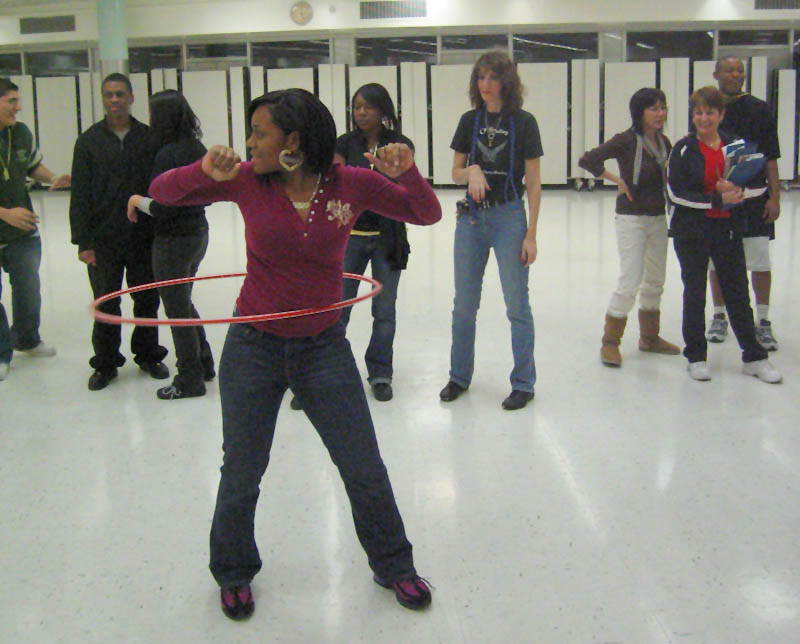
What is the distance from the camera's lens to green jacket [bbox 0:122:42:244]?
16.4 feet

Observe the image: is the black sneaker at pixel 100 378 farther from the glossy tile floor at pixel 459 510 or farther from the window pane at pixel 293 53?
the window pane at pixel 293 53

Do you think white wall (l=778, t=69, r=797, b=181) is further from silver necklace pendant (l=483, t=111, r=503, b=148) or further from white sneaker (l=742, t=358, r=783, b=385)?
silver necklace pendant (l=483, t=111, r=503, b=148)

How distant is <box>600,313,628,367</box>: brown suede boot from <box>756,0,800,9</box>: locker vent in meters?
13.2

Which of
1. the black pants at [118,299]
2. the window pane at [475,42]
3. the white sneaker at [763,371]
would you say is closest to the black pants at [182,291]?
the black pants at [118,299]

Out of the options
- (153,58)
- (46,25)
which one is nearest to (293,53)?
(153,58)

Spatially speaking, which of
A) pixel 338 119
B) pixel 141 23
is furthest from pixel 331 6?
pixel 141 23

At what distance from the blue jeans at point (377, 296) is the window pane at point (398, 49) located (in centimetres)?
1393

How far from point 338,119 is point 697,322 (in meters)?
13.7

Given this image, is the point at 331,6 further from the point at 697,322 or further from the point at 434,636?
the point at 434,636

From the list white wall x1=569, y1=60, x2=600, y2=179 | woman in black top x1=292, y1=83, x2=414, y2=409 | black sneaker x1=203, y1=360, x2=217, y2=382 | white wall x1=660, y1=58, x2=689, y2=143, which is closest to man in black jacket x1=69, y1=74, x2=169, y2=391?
black sneaker x1=203, y1=360, x2=217, y2=382

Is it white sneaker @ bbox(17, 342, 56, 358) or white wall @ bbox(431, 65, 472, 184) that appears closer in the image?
white sneaker @ bbox(17, 342, 56, 358)

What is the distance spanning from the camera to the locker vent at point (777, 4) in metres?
15.5

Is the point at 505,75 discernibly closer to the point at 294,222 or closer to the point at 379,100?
the point at 379,100

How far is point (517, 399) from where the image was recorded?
4.22 meters
